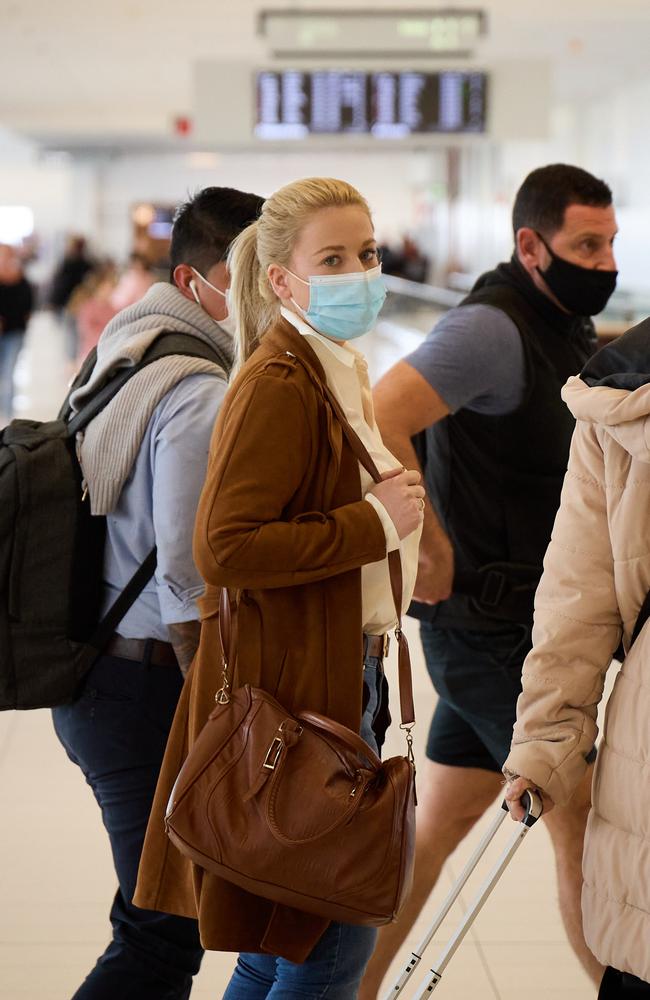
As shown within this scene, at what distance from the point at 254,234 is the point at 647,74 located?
646 inches

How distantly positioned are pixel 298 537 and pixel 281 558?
39mm

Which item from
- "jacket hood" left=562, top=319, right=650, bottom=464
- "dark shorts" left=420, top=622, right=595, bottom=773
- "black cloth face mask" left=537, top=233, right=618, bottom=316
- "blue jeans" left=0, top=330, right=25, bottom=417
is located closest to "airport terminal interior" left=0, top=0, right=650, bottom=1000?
"blue jeans" left=0, top=330, right=25, bottom=417

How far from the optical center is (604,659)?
171 cm

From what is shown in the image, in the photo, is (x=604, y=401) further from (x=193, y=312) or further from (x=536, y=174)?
(x=536, y=174)

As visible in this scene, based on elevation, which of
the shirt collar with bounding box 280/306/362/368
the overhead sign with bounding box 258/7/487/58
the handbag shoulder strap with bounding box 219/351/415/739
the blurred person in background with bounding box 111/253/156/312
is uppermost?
the overhead sign with bounding box 258/7/487/58

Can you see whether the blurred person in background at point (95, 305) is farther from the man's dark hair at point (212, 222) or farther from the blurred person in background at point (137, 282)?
the man's dark hair at point (212, 222)

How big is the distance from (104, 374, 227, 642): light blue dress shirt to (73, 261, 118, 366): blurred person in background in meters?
8.58

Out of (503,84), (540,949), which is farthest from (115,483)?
(503,84)

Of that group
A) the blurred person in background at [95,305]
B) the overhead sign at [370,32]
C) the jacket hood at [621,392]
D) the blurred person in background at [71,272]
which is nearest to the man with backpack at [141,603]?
the jacket hood at [621,392]

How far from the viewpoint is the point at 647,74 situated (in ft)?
55.1

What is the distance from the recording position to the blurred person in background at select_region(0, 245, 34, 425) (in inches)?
480

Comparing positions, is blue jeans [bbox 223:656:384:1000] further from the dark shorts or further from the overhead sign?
the overhead sign

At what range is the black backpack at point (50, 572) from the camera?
2.06 meters

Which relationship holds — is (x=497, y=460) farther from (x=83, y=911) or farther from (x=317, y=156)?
(x=317, y=156)
